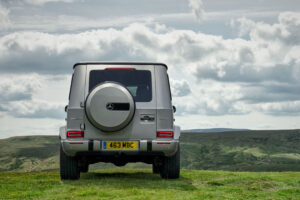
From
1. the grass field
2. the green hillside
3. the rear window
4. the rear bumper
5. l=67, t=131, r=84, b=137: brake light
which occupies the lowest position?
the green hillside

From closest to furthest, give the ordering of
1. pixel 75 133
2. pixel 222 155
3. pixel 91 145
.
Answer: pixel 91 145, pixel 75 133, pixel 222 155

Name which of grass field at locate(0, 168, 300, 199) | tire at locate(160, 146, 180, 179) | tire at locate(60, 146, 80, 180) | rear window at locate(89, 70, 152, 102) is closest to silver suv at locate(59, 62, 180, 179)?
rear window at locate(89, 70, 152, 102)

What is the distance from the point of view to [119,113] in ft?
31.9

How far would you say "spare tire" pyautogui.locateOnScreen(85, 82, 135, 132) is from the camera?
31.4 ft

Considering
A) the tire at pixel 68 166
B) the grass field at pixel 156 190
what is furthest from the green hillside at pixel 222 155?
the tire at pixel 68 166

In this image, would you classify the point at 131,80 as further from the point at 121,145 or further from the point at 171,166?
the point at 171,166

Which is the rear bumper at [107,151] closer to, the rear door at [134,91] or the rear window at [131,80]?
the rear door at [134,91]

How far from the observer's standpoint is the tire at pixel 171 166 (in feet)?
36.6

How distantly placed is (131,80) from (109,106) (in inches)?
51.5

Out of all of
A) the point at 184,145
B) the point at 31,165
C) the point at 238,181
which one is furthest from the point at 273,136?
the point at 238,181

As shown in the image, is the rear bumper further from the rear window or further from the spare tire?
the rear window

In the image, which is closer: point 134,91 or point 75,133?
point 75,133

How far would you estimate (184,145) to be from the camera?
188 m

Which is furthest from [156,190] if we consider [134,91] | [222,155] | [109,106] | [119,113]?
[222,155]
